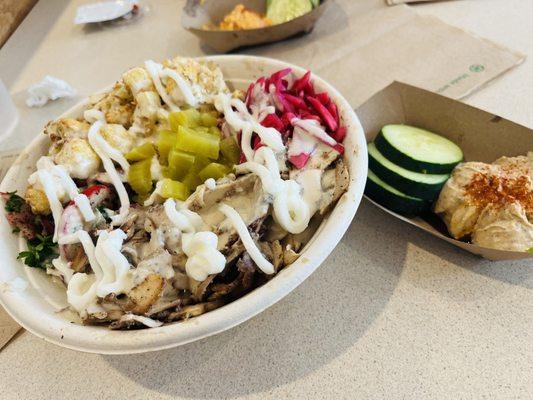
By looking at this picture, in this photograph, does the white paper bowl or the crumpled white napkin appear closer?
the white paper bowl

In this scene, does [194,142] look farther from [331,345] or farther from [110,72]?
[110,72]

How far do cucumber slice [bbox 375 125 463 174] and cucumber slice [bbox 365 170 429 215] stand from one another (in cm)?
9

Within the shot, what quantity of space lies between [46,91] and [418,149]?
1746 millimetres

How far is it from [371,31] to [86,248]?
177 cm

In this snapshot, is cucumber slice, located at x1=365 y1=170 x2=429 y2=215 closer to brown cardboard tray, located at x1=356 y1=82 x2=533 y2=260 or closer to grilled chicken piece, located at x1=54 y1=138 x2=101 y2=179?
brown cardboard tray, located at x1=356 y1=82 x2=533 y2=260

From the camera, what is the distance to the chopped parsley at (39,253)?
1143mm

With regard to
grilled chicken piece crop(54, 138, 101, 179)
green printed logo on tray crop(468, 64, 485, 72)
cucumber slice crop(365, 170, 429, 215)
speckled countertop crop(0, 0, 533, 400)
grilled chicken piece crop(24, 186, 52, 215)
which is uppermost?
grilled chicken piece crop(54, 138, 101, 179)

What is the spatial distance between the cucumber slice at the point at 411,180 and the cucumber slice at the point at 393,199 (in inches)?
0.6

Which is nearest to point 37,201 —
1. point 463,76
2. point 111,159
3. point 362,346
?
point 111,159

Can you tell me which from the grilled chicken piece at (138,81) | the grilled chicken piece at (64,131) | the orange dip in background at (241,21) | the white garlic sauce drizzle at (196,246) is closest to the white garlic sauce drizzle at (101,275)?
the white garlic sauce drizzle at (196,246)

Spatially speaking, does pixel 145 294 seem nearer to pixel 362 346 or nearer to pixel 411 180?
pixel 362 346

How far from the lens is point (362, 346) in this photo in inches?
42.1

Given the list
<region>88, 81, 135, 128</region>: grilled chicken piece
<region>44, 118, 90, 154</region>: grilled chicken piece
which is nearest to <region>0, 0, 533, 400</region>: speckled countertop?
<region>44, 118, 90, 154</region>: grilled chicken piece

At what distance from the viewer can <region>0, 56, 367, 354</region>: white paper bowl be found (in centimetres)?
89
